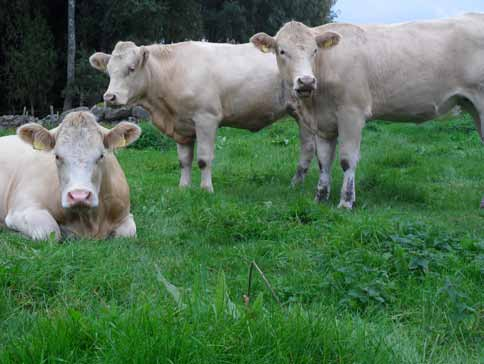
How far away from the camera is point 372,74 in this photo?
798cm

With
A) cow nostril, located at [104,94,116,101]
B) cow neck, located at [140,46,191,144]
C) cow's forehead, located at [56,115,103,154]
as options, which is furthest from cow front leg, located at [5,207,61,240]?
cow neck, located at [140,46,191,144]

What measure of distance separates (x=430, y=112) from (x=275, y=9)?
97.3 ft

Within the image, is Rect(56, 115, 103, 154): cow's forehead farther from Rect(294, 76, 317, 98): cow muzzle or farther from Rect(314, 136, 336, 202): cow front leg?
Rect(314, 136, 336, 202): cow front leg

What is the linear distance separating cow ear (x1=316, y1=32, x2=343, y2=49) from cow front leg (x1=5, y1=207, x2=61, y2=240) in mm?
4008

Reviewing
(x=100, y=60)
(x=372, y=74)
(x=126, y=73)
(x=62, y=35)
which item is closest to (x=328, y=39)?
(x=372, y=74)

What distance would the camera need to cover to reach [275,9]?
119 feet

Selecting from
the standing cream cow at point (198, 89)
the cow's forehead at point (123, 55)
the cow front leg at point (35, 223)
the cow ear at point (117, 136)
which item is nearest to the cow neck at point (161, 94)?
the standing cream cow at point (198, 89)

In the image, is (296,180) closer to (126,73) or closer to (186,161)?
(186,161)

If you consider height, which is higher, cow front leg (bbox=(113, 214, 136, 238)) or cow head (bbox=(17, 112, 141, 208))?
cow head (bbox=(17, 112, 141, 208))

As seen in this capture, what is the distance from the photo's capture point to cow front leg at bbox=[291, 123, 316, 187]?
9.55 meters

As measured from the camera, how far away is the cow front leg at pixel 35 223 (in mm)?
5488

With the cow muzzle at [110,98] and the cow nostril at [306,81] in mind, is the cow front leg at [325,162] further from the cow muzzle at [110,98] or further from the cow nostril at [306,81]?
the cow muzzle at [110,98]

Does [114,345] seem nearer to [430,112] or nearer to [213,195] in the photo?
[213,195]

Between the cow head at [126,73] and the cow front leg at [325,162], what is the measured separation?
2.70 metres
